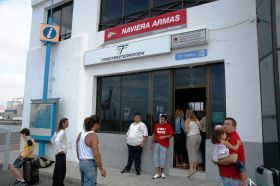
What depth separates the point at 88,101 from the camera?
10312 mm

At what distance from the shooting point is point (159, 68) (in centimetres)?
877

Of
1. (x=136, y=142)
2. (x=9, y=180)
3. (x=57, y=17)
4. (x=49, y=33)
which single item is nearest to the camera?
(x=9, y=180)

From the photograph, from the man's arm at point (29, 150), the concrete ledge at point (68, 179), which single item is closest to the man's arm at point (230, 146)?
the concrete ledge at point (68, 179)

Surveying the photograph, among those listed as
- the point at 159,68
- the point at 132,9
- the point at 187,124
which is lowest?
the point at 187,124

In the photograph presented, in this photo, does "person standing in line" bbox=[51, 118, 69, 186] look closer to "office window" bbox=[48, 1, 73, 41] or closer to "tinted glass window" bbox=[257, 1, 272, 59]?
"tinted glass window" bbox=[257, 1, 272, 59]

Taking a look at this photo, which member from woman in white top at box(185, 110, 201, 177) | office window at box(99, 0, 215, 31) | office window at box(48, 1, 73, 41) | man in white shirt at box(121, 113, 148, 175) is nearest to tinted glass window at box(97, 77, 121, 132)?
man in white shirt at box(121, 113, 148, 175)

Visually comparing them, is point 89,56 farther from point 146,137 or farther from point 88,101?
point 146,137

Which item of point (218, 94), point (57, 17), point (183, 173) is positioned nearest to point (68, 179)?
point (183, 173)

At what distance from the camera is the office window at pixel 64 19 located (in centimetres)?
1214

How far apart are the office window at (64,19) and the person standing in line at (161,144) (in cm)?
636

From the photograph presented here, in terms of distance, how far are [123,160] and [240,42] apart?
4.98m

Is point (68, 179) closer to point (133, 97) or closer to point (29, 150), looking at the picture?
point (29, 150)

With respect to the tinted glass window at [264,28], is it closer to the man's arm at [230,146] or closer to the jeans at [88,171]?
the man's arm at [230,146]

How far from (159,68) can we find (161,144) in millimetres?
2378
